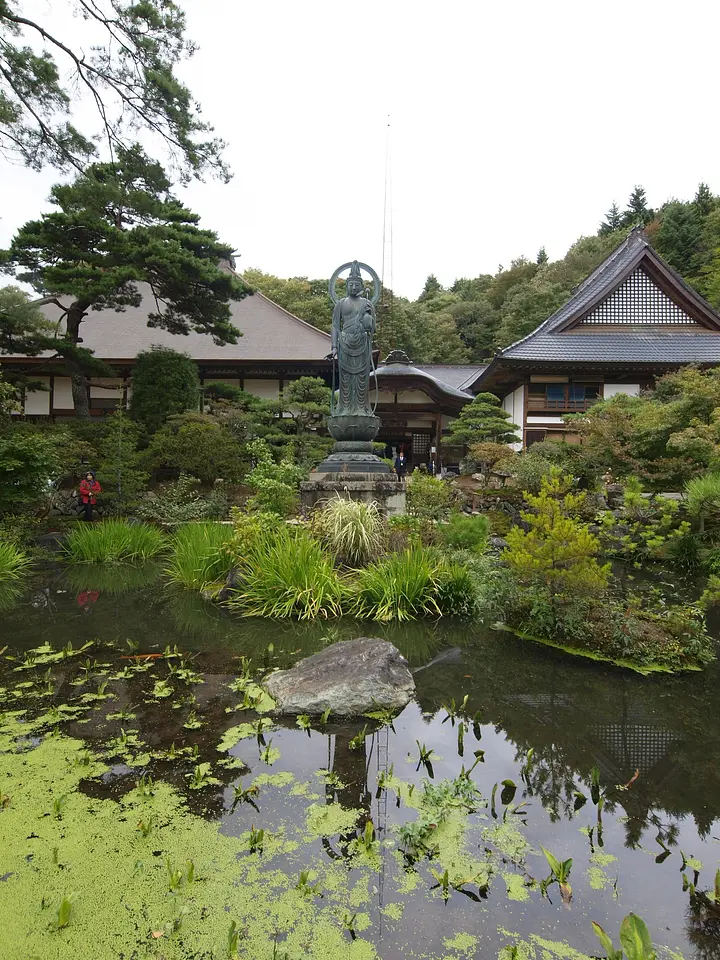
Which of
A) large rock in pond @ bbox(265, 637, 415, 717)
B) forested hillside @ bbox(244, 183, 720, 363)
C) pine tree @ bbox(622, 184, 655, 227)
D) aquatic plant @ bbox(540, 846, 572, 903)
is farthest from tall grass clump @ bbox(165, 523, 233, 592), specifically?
pine tree @ bbox(622, 184, 655, 227)

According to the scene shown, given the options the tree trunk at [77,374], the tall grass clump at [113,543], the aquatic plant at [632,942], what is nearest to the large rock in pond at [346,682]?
the aquatic plant at [632,942]

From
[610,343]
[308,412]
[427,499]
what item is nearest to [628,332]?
[610,343]

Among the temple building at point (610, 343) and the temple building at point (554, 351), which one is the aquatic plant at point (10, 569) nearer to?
the temple building at point (554, 351)

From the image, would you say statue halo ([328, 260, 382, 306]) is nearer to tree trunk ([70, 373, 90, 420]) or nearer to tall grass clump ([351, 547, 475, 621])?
tall grass clump ([351, 547, 475, 621])

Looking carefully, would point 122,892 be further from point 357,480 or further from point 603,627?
point 357,480

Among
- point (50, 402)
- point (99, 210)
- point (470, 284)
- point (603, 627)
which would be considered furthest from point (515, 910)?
point (470, 284)

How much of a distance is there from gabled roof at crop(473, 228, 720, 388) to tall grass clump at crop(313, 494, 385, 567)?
1256 centimetres

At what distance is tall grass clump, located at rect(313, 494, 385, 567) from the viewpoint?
631 centimetres

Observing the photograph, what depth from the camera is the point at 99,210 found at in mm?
9125

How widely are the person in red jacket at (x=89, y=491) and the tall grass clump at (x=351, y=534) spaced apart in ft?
18.8

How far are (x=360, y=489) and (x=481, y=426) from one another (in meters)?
8.82

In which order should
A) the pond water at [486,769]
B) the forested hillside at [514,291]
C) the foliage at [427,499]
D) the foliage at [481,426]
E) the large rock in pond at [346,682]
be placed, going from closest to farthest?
the pond water at [486,769], the large rock in pond at [346,682], the foliage at [427,499], the foliage at [481,426], the forested hillside at [514,291]

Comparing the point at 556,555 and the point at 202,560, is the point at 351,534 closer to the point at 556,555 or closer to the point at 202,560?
the point at 202,560

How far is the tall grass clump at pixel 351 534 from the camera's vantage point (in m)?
6.31
